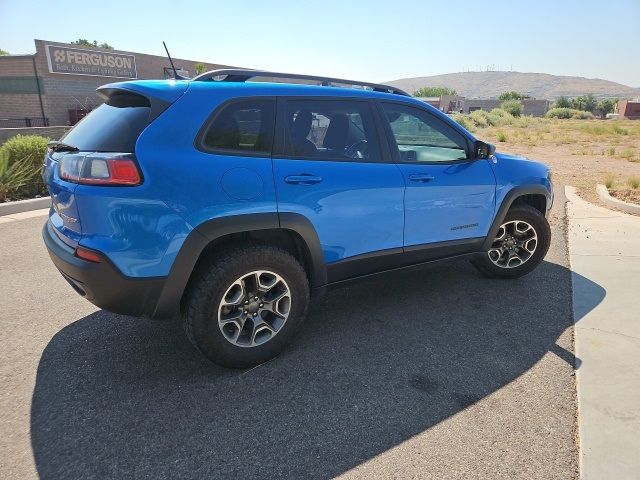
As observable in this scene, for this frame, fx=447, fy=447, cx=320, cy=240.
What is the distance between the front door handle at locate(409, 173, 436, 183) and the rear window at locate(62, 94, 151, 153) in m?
1.93

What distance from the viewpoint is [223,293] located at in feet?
9.04

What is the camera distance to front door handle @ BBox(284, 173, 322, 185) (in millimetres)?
2884

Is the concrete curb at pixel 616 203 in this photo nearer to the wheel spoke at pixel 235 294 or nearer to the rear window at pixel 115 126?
the wheel spoke at pixel 235 294

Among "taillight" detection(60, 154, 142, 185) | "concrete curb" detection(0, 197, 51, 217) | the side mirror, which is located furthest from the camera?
"concrete curb" detection(0, 197, 51, 217)

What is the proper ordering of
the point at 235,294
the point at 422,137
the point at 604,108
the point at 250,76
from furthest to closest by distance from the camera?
the point at 604,108, the point at 422,137, the point at 250,76, the point at 235,294

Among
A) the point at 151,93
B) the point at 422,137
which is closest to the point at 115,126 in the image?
the point at 151,93

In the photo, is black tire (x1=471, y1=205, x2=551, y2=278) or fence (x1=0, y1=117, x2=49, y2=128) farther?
fence (x1=0, y1=117, x2=49, y2=128)

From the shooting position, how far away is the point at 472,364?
10.2 feet

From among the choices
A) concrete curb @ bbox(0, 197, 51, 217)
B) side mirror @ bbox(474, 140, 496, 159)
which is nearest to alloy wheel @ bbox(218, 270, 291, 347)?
side mirror @ bbox(474, 140, 496, 159)

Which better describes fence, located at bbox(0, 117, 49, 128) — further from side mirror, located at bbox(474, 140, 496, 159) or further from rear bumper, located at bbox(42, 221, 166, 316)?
side mirror, located at bbox(474, 140, 496, 159)

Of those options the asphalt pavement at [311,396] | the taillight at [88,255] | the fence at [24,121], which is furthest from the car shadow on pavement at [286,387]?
the fence at [24,121]

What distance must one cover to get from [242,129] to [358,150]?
0.93 meters

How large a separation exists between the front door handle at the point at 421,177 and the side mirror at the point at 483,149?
66cm

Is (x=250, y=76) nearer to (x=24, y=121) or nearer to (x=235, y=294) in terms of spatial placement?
(x=235, y=294)
